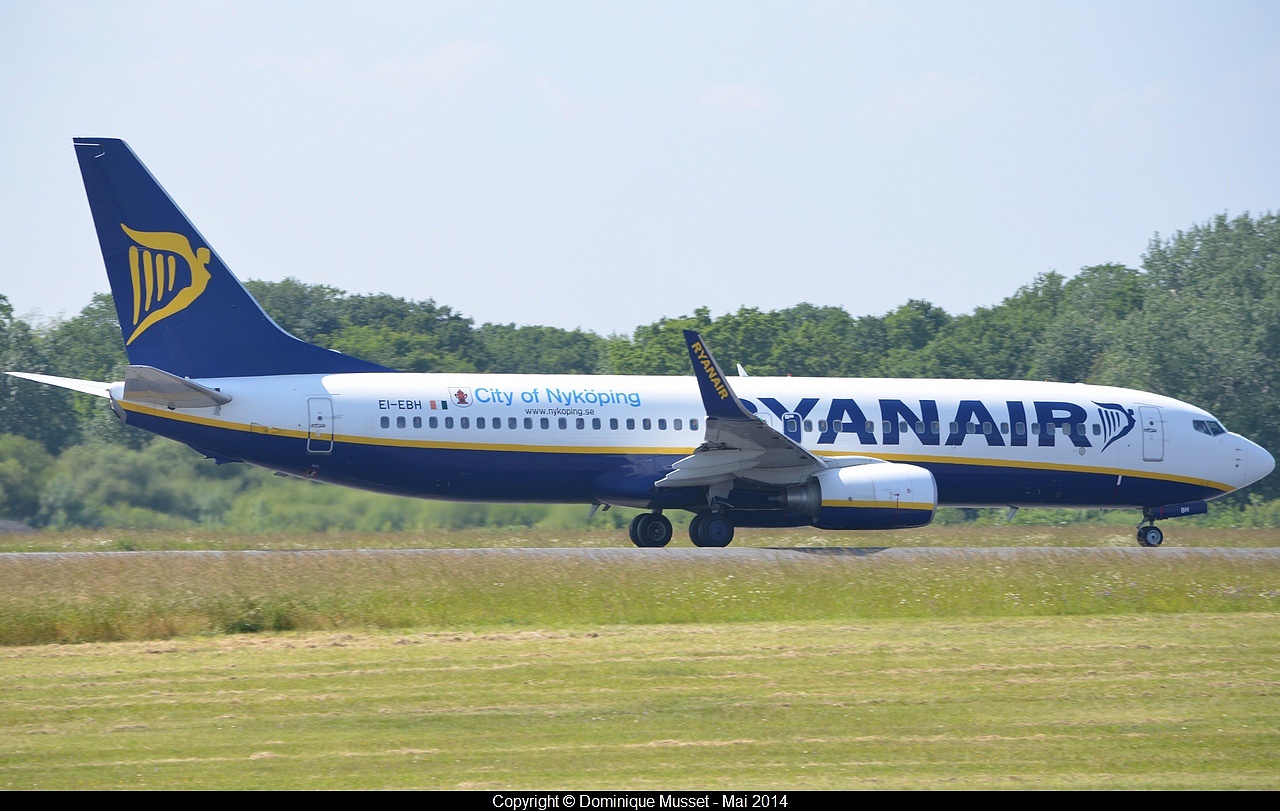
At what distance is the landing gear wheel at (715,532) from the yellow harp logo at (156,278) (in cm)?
933

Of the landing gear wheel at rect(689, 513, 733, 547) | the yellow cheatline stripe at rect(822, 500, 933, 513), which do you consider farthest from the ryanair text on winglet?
the landing gear wheel at rect(689, 513, 733, 547)

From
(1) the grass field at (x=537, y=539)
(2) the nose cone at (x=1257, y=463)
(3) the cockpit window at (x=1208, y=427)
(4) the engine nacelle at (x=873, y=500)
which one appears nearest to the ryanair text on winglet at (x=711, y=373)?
(4) the engine nacelle at (x=873, y=500)

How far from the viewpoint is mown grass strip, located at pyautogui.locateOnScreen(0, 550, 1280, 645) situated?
15.3 m

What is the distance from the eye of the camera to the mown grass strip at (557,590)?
1532 centimetres

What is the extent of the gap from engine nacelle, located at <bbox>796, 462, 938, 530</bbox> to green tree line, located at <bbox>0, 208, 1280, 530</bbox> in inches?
254

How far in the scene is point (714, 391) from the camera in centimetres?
2158

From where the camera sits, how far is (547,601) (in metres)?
16.7

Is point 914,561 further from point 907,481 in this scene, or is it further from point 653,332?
point 653,332

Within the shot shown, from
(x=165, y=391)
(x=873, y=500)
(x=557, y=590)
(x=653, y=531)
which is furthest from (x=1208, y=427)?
(x=165, y=391)

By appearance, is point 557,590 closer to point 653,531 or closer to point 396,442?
point 396,442

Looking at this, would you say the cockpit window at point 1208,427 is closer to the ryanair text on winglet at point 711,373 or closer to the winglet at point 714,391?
the winglet at point 714,391

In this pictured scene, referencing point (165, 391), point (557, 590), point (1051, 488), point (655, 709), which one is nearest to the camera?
point (655, 709)

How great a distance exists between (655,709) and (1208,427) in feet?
62.2

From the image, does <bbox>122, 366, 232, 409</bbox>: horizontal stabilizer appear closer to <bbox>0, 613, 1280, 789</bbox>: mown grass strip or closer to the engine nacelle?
<bbox>0, 613, 1280, 789</bbox>: mown grass strip
